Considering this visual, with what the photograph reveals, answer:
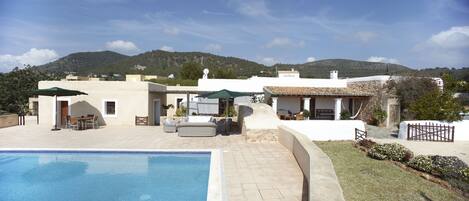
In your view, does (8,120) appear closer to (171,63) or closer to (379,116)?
(379,116)

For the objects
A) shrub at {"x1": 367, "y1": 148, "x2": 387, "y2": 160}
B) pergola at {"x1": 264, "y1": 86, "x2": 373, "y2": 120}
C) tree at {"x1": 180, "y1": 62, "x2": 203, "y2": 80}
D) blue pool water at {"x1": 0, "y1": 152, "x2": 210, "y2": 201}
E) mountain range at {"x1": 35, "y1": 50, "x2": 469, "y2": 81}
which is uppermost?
mountain range at {"x1": 35, "y1": 50, "x2": 469, "y2": 81}

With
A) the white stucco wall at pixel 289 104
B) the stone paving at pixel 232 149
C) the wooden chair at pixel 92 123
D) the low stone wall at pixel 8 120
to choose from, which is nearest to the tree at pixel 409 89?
the white stucco wall at pixel 289 104

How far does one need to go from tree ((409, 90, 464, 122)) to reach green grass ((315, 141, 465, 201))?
32.6 ft

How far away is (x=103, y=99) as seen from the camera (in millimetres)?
21391

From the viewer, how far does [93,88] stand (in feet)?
70.0

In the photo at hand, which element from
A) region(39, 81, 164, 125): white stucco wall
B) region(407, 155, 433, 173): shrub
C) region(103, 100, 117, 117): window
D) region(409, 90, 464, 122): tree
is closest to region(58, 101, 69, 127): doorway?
region(39, 81, 164, 125): white stucco wall

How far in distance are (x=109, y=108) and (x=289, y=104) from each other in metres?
16.4

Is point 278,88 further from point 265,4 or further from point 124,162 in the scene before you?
point 124,162

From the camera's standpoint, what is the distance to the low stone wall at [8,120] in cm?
1933

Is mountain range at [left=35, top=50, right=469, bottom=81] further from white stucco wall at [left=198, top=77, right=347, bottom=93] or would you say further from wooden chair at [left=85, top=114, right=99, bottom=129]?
wooden chair at [left=85, top=114, right=99, bottom=129]

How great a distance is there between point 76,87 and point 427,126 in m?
21.5

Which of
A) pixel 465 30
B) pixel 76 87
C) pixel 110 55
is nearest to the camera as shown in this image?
pixel 465 30

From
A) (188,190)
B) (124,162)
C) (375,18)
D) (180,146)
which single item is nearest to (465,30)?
(188,190)

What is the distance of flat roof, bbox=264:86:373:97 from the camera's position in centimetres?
2872
